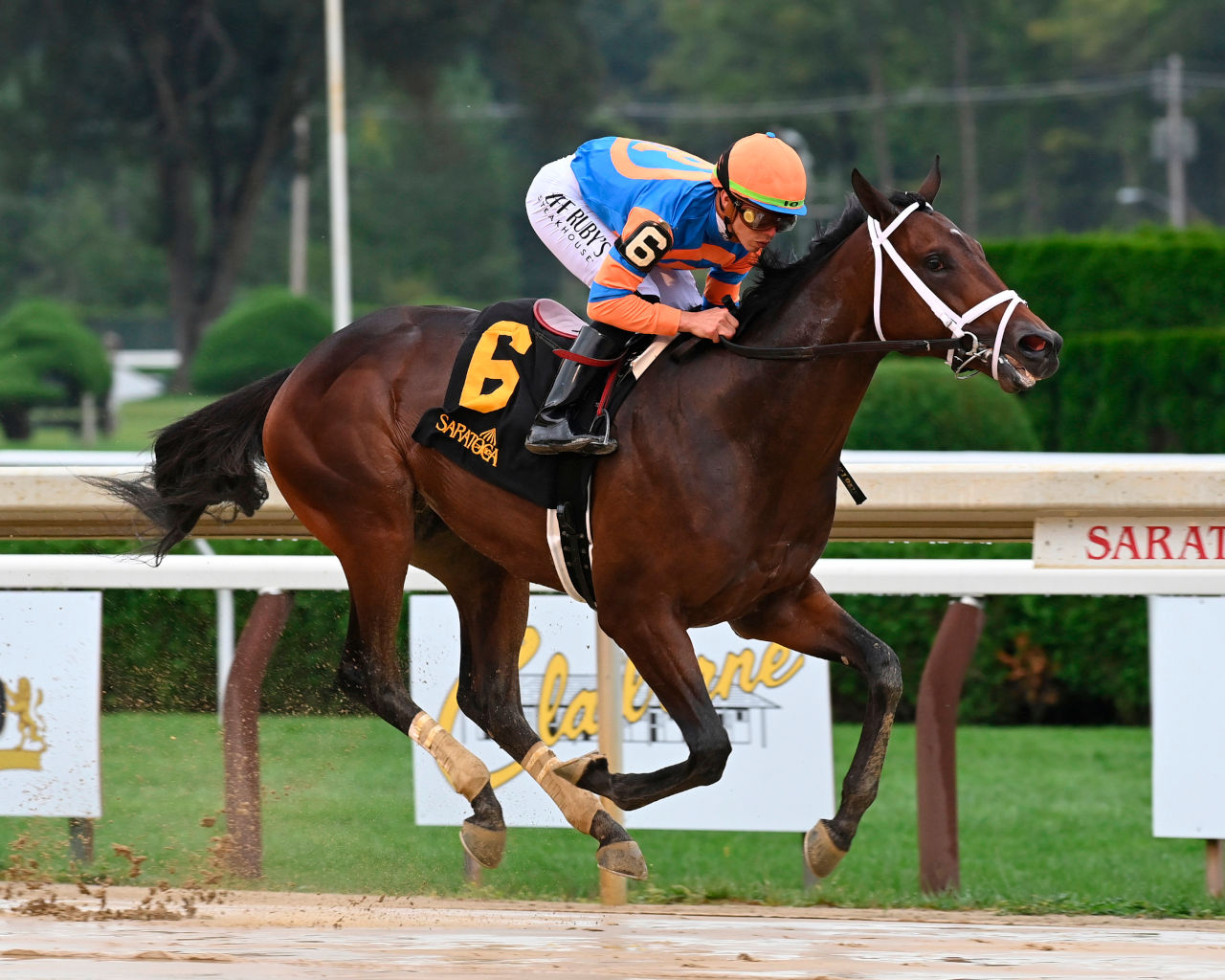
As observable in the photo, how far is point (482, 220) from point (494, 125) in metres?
2.78

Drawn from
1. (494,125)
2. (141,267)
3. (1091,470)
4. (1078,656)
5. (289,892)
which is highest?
(494,125)

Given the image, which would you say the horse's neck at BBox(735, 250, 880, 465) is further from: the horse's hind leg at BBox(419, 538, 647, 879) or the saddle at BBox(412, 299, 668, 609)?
the horse's hind leg at BBox(419, 538, 647, 879)

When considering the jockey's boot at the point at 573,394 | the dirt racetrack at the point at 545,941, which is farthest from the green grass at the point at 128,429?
the jockey's boot at the point at 573,394

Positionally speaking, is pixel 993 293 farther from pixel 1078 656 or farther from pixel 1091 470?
pixel 1078 656

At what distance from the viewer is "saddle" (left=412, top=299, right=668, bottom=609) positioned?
4098 mm

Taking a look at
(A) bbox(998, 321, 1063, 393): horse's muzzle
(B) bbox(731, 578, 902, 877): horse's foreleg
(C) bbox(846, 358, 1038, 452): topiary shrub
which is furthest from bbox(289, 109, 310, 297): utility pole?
(A) bbox(998, 321, 1063, 393): horse's muzzle

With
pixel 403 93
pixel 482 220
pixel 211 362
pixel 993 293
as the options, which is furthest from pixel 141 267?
pixel 993 293

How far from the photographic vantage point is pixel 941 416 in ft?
33.4

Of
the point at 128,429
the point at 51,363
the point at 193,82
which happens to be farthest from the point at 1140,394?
the point at 193,82

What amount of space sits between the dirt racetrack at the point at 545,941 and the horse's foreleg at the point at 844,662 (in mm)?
250

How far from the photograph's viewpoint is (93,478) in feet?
16.3

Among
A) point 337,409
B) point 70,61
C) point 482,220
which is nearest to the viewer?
point 337,409

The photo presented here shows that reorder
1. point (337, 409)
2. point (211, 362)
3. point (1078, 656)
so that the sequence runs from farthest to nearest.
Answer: point (211, 362) → point (1078, 656) → point (337, 409)

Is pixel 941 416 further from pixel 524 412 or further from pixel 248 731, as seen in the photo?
pixel 524 412
